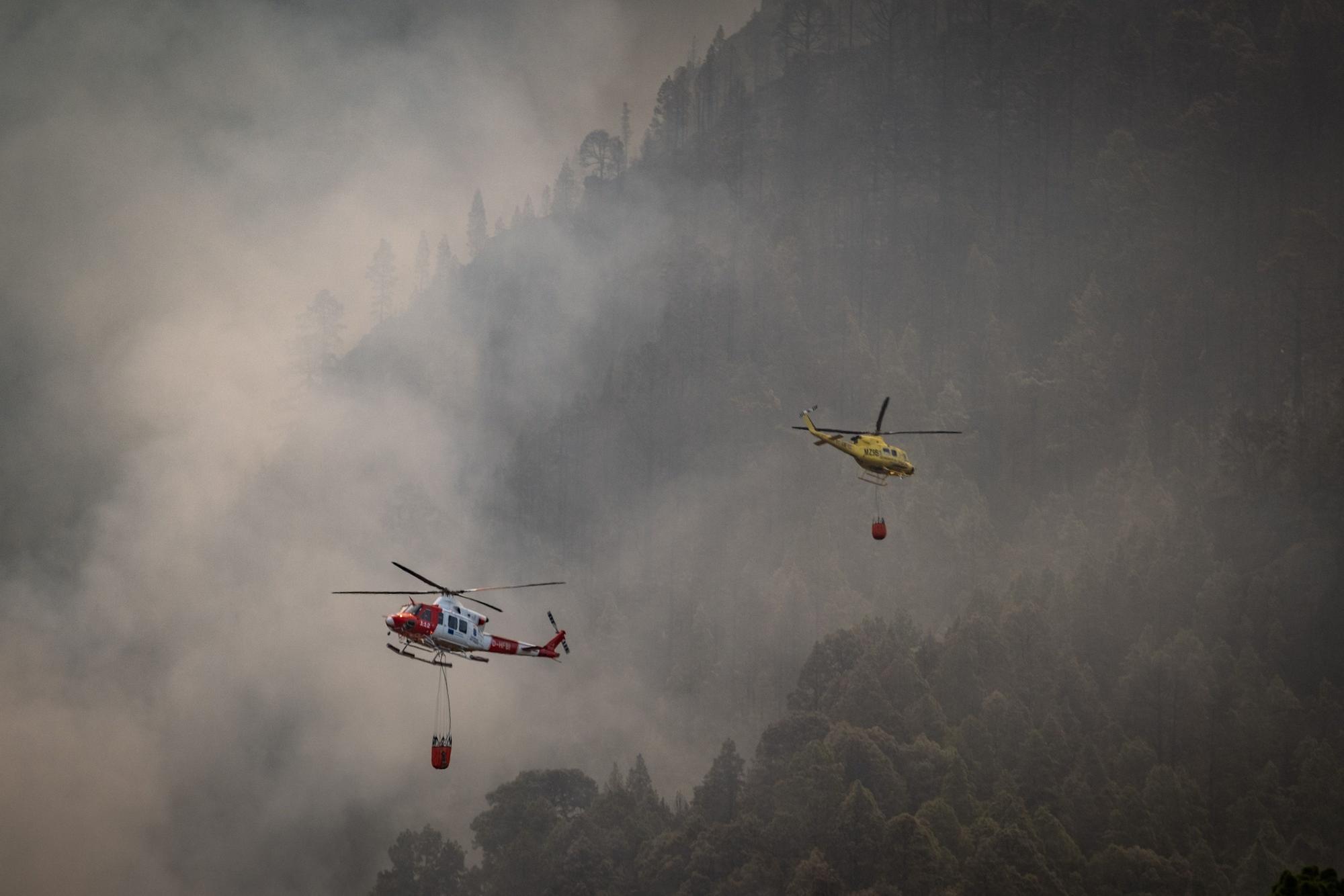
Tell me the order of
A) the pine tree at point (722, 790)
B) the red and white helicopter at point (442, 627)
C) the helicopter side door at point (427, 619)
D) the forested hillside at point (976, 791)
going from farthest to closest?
1. the pine tree at point (722, 790)
2. the forested hillside at point (976, 791)
3. the helicopter side door at point (427, 619)
4. the red and white helicopter at point (442, 627)

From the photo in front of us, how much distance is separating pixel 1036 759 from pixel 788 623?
46788mm

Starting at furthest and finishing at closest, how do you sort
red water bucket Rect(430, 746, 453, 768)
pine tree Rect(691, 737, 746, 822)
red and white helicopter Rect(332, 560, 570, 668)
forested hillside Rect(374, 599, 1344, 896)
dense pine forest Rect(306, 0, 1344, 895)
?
pine tree Rect(691, 737, 746, 822)
dense pine forest Rect(306, 0, 1344, 895)
forested hillside Rect(374, 599, 1344, 896)
red and white helicopter Rect(332, 560, 570, 668)
red water bucket Rect(430, 746, 453, 768)

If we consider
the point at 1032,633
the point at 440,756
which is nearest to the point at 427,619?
the point at 440,756

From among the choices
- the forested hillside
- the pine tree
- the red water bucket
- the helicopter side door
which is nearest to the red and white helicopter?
the helicopter side door

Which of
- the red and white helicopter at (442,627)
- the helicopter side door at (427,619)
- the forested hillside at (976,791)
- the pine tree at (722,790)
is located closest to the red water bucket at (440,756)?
the red and white helicopter at (442,627)

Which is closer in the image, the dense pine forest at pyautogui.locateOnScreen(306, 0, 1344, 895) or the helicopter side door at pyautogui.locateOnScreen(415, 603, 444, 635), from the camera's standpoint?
the helicopter side door at pyautogui.locateOnScreen(415, 603, 444, 635)

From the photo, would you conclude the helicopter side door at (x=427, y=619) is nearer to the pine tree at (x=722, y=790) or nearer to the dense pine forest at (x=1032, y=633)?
the dense pine forest at (x=1032, y=633)

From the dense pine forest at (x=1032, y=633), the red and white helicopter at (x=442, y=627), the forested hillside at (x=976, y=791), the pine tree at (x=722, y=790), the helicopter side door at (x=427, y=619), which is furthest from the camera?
the pine tree at (x=722, y=790)

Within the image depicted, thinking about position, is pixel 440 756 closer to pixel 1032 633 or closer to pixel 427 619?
pixel 427 619

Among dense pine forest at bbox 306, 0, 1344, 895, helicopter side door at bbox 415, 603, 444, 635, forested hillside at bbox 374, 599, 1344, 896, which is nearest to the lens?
helicopter side door at bbox 415, 603, 444, 635

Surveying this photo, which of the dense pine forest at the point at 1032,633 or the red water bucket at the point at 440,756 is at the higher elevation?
the dense pine forest at the point at 1032,633

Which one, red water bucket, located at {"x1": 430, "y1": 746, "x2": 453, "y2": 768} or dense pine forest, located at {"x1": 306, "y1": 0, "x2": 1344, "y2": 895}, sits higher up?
dense pine forest, located at {"x1": 306, "y1": 0, "x2": 1344, "y2": 895}

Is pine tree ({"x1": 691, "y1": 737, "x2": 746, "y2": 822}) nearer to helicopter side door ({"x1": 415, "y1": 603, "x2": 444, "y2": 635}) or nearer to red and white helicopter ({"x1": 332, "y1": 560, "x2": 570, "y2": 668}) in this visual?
red and white helicopter ({"x1": 332, "y1": 560, "x2": 570, "y2": 668})

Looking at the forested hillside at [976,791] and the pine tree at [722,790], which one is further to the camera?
the pine tree at [722,790]
